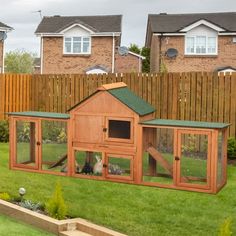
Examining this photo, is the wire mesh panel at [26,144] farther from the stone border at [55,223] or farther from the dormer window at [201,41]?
the dormer window at [201,41]

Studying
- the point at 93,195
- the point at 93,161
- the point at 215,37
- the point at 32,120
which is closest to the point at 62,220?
the point at 93,195

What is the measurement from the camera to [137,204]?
8.82m

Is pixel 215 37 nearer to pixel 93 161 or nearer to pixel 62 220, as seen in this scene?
pixel 93 161

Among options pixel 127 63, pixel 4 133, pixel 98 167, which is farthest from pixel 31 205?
pixel 127 63

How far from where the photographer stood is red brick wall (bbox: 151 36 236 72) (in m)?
34.1

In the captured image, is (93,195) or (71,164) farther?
(71,164)

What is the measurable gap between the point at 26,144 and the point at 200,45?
25.1 meters

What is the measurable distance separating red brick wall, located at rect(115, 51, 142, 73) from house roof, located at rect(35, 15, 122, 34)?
7.74ft

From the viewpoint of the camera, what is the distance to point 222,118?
13.9 meters

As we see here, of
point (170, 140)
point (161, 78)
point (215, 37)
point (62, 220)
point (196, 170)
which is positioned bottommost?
point (62, 220)

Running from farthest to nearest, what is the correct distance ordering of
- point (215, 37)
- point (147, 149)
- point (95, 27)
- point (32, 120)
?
1. point (95, 27)
2. point (215, 37)
3. point (32, 120)
4. point (147, 149)

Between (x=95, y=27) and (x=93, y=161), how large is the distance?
89.2 ft

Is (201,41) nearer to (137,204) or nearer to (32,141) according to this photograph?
(32,141)

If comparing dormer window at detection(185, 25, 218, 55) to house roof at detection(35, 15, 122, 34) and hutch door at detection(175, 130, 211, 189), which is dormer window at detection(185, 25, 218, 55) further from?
hutch door at detection(175, 130, 211, 189)
